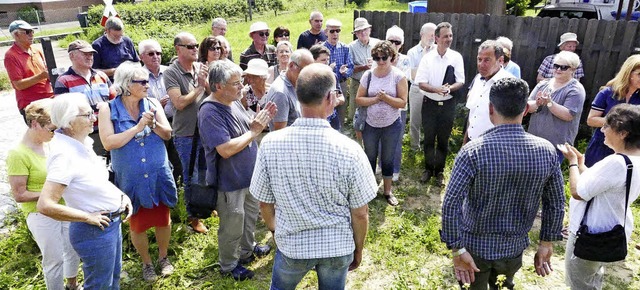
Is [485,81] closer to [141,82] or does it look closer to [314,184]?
[314,184]

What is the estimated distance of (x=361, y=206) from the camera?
239 cm

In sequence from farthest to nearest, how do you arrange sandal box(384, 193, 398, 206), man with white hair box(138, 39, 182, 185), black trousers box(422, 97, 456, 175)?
black trousers box(422, 97, 456, 175), sandal box(384, 193, 398, 206), man with white hair box(138, 39, 182, 185)

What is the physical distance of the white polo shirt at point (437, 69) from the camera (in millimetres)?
5293

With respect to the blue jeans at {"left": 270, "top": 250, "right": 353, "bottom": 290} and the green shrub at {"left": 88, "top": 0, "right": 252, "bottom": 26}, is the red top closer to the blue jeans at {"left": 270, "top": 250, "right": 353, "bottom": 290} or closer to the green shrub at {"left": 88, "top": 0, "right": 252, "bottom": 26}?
the blue jeans at {"left": 270, "top": 250, "right": 353, "bottom": 290}

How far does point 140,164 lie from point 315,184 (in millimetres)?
1808

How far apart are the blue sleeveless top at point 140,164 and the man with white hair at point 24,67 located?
9.93 feet

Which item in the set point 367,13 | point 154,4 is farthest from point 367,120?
point 154,4

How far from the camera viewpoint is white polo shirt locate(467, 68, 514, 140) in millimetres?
4172

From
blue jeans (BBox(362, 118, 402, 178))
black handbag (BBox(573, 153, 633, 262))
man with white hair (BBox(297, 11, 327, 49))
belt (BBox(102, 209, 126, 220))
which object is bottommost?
blue jeans (BBox(362, 118, 402, 178))

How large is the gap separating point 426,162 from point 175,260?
3407mm

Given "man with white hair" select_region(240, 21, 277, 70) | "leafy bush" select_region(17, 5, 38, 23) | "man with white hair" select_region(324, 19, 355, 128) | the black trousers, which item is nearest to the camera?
the black trousers

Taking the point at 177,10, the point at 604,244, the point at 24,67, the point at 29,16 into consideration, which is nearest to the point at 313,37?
A: the point at 24,67

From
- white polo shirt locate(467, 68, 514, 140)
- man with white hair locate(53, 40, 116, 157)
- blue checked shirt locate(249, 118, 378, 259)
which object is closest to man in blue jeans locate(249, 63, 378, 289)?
blue checked shirt locate(249, 118, 378, 259)

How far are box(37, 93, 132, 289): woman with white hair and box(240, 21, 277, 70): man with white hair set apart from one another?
3394 mm
